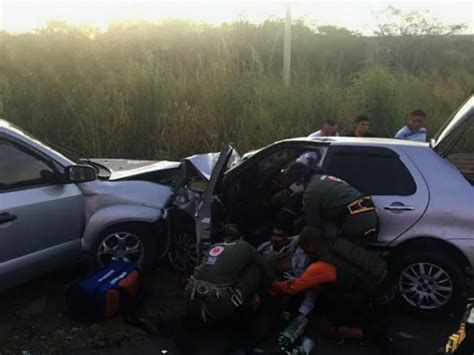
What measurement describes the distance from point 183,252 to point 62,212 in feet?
4.26

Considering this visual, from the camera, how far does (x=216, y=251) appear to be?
4.64 metres

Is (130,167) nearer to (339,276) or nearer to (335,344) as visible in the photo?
(339,276)

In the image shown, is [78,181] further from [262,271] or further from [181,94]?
[181,94]

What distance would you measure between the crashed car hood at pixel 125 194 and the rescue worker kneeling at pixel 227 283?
1.26m

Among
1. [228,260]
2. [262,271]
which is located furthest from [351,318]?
[228,260]

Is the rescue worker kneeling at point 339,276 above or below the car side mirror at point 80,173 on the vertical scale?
below

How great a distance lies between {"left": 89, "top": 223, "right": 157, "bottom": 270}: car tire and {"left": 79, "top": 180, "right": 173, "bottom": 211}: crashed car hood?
0.24 metres

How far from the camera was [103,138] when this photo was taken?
10.1 m

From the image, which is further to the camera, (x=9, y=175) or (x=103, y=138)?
(x=103, y=138)

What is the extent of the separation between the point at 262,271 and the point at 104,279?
4.60 feet

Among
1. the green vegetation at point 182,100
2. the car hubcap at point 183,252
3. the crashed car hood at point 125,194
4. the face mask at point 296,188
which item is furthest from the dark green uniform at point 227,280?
the green vegetation at point 182,100

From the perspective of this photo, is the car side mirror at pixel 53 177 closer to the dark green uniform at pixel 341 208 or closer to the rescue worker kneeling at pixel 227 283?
the rescue worker kneeling at pixel 227 283

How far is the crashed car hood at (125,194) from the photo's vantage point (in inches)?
217

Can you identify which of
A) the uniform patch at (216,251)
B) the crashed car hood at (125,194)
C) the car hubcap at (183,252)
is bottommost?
the car hubcap at (183,252)
